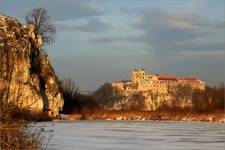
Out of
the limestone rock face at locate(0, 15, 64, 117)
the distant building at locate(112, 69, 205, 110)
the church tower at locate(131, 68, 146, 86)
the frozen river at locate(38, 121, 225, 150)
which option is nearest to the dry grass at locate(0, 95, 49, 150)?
the frozen river at locate(38, 121, 225, 150)

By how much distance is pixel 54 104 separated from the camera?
54.1 metres

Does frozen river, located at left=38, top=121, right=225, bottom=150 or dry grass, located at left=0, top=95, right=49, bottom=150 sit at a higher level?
dry grass, located at left=0, top=95, right=49, bottom=150

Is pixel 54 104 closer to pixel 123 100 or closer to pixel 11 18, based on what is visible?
pixel 11 18

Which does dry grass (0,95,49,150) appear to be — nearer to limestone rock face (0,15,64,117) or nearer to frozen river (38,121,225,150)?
frozen river (38,121,225,150)

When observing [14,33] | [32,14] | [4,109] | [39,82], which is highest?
[32,14]

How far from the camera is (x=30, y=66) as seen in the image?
51719 millimetres

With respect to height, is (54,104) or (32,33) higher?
(32,33)

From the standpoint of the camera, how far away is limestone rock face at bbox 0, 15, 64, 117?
49.1 m

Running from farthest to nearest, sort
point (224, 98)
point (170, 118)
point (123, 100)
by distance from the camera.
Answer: point (123, 100), point (170, 118), point (224, 98)

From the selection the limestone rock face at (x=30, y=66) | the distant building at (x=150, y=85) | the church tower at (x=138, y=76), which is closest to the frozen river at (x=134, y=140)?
the limestone rock face at (x=30, y=66)

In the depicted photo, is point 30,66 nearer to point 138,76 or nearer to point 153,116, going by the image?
point 153,116

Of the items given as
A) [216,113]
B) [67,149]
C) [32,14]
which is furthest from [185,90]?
[67,149]

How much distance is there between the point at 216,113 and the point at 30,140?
35.2m

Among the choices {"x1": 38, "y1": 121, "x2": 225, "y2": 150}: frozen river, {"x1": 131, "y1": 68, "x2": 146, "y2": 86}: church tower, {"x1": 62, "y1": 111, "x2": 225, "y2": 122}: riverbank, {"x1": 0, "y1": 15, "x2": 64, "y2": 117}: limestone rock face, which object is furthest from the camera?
{"x1": 131, "y1": 68, "x2": 146, "y2": 86}: church tower
